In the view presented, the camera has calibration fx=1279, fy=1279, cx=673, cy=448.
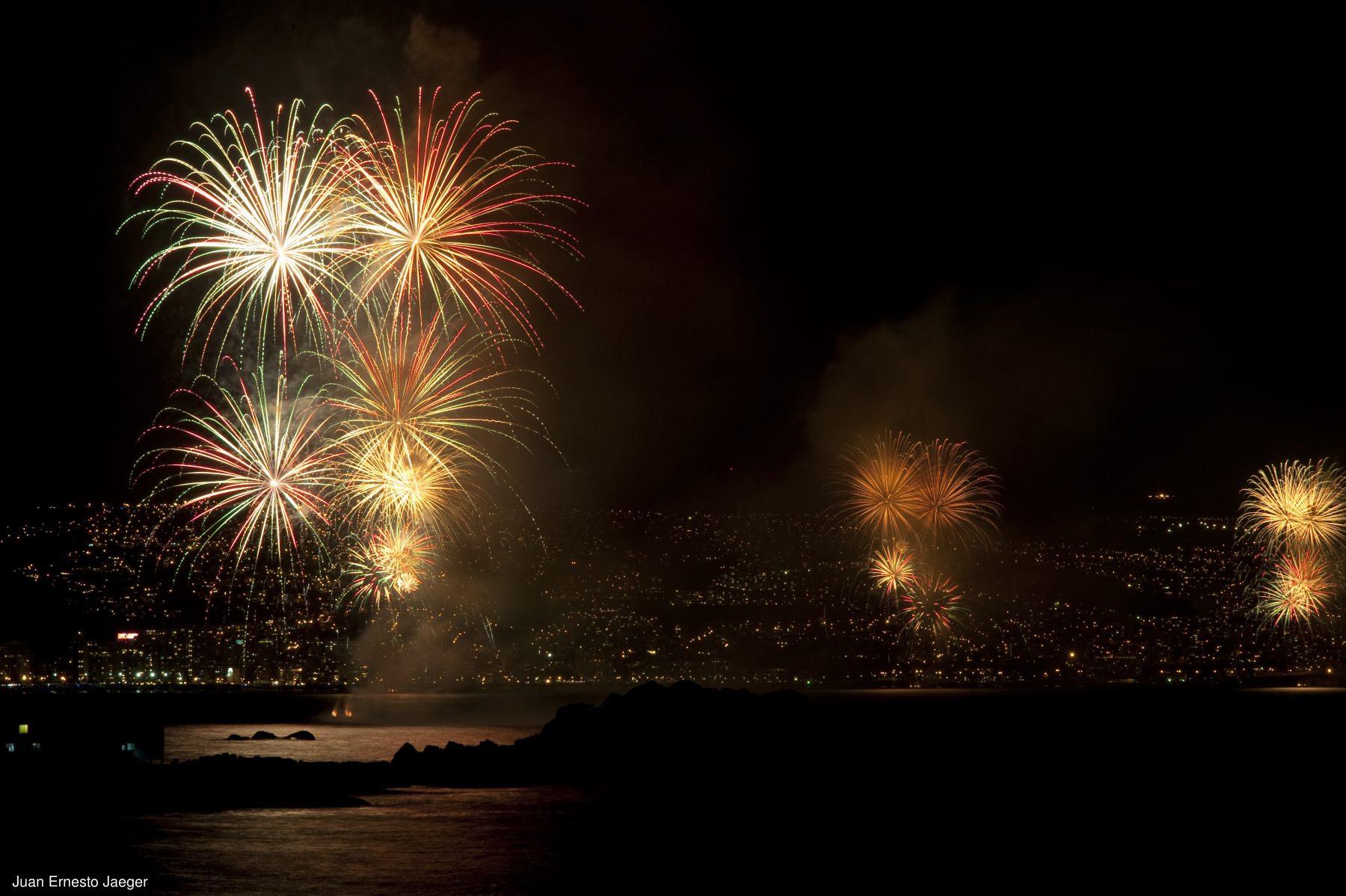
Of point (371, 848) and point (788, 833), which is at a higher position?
point (788, 833)

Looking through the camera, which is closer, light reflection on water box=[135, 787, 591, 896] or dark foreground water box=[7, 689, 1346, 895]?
light reflection on water box=[135, 787, 591, 896]

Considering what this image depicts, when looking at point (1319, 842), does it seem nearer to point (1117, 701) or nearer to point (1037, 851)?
point (1037, 851)

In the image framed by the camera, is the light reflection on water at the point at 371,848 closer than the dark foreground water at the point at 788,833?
Yes

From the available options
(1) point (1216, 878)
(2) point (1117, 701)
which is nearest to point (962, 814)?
(1) point (1216, 878)

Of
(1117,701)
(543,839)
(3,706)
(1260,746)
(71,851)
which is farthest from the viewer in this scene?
(1117,701)

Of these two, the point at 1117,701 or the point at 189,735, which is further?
the point at 1117,701

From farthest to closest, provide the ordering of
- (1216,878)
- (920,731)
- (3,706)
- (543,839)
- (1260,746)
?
(920,731) < (1260,746) < (3,706) < (543,839) < (1216,878)

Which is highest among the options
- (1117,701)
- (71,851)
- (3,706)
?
(1117,701)

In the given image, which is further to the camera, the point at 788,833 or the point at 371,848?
the point at 788,833
